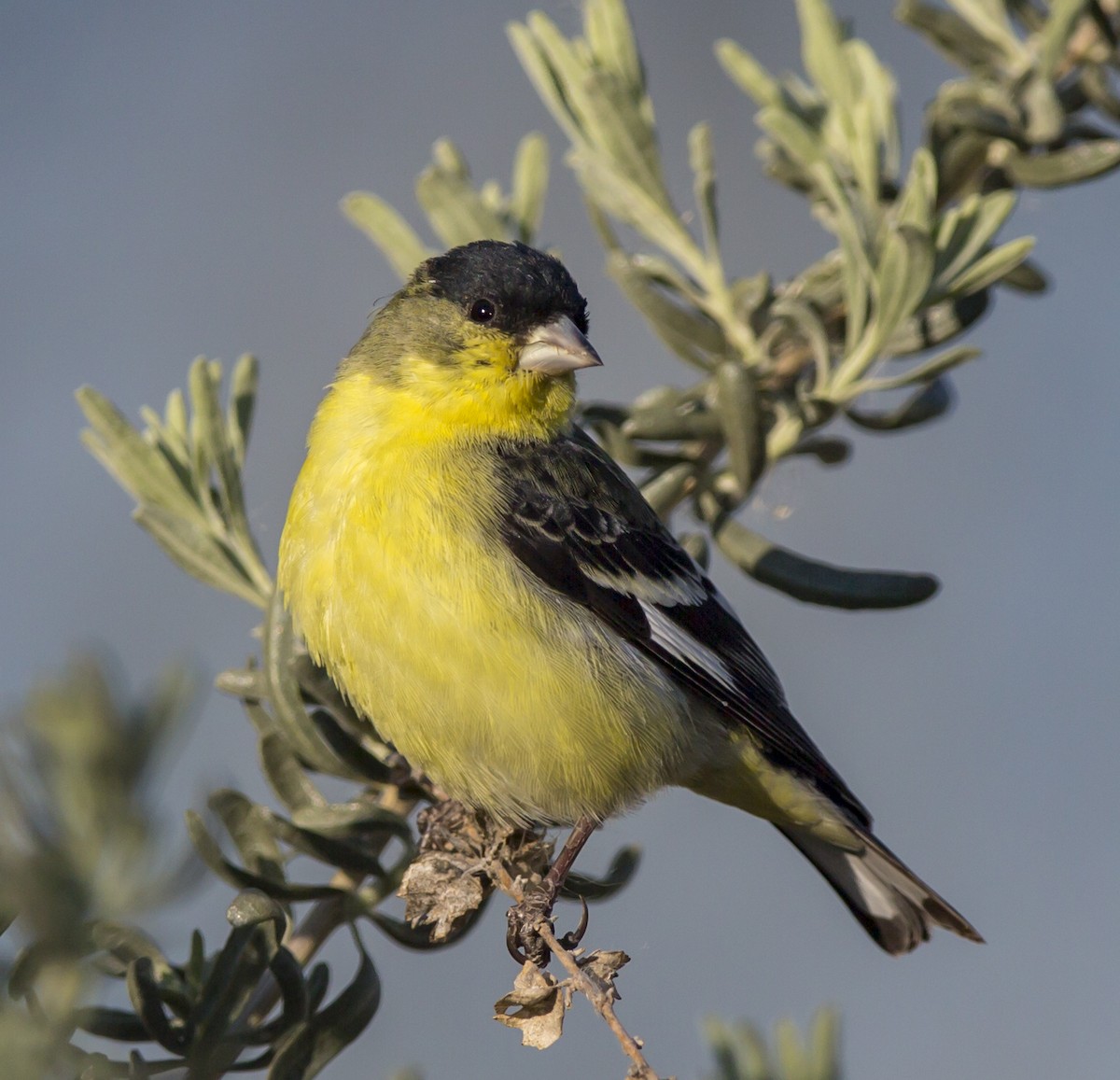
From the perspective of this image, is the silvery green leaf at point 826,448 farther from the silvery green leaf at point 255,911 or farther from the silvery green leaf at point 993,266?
the silvery green leaf at point 255,911

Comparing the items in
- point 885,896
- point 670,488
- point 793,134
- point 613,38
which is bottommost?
point 885,896

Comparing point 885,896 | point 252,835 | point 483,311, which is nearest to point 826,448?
point 483,311

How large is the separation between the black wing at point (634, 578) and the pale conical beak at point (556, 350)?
163mm

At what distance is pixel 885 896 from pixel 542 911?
3.87ft

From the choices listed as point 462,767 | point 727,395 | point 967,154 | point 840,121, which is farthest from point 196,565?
point 967,154

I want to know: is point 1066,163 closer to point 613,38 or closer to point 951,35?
point 951,35

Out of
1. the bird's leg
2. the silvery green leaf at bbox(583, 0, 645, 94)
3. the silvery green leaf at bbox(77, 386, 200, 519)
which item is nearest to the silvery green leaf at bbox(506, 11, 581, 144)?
the silvery green leaf at bbox(583, 0, 645, 94)

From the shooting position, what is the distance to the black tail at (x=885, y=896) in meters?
2.71

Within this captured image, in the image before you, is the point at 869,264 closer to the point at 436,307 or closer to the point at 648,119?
the point at 648,119

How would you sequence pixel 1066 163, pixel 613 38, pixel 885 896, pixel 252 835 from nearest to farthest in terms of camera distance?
pixel 252 835, pixel 1066 163, pixel 613 38, pixel 885 896

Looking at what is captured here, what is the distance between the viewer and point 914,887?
271cm

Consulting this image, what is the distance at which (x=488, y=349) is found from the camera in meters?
2.51

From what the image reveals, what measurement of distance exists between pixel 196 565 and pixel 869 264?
1.08 m

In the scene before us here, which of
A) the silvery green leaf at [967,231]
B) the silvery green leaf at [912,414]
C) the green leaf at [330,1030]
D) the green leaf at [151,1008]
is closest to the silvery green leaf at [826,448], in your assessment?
the silvery green leaf at [912,414]
